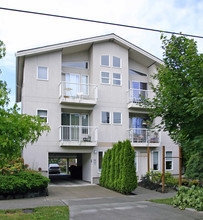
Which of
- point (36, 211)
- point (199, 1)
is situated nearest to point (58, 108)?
point (36, 211)

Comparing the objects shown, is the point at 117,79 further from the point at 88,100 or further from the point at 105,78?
the point at 88,100

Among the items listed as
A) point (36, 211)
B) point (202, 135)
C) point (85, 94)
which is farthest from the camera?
point (85, 94)

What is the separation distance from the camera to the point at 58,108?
1881 centimetres

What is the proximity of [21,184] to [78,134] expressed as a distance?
7.34 meters

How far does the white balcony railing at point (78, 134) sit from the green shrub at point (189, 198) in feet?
28.9

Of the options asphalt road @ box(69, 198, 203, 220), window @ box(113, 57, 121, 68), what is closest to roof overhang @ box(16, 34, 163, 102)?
window @ box(113, 57, 121, 68)

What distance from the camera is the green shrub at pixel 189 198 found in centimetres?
1002

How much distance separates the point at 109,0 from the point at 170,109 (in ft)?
12.6

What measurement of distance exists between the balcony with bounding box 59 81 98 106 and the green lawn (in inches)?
372

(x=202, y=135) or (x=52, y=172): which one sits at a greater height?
(x=202, y=135)

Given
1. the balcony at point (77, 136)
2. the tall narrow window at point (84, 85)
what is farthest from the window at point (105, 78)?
the balcony at point (77, 136)

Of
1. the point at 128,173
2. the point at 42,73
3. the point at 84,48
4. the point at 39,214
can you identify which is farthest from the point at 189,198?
the point at 84,48

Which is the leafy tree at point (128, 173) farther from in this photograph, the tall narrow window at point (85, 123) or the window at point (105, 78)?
the window at point (105, 78)

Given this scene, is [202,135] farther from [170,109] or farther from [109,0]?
[109,0]
